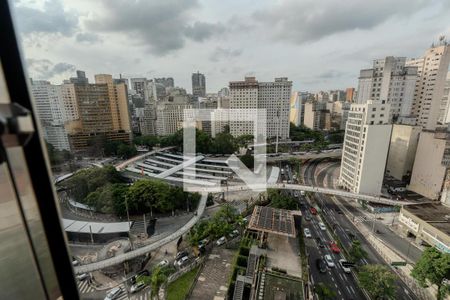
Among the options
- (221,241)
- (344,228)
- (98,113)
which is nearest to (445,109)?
(344,228)

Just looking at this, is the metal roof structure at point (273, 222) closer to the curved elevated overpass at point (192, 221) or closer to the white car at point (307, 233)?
the white car at point (307, 233)

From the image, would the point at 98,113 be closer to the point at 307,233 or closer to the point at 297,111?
the point at 307,233

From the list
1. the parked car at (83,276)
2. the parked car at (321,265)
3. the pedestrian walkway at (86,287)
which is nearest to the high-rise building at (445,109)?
the parked car at (321,265)

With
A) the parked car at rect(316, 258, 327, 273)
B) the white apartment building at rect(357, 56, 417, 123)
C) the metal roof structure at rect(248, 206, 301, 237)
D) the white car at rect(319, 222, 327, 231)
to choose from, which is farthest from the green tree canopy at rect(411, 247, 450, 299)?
the white apartment building at rect(357, 56, 417, 123)

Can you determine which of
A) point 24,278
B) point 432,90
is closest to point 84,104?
point 24,278

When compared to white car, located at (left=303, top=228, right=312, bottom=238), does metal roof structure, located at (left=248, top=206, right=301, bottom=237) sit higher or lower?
higher

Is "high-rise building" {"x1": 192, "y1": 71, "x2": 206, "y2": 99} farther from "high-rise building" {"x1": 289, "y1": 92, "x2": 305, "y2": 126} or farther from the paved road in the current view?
the paved road
